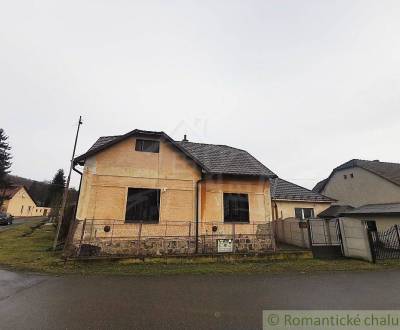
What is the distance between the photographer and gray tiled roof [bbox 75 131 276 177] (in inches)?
525

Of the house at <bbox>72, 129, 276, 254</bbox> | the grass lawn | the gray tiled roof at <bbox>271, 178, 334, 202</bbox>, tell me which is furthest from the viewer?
the gray tiled roof at <bbox>271, 178, 334, 202</bbox>

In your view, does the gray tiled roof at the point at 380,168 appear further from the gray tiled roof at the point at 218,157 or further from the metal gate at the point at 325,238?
the gray tiled roof at the point at 218,157

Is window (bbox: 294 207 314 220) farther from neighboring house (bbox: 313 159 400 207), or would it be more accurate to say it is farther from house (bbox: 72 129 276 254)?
neighboring house (bbox: 313 159 400 207)

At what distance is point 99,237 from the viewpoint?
37.0 feet

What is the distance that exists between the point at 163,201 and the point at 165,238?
1932mm

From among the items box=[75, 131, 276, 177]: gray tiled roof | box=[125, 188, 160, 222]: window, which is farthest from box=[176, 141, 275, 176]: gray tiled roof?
box=[125, 188, 160, 222]: window

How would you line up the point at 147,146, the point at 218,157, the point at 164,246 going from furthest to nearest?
the point at 218,157 < the point at 147,146 < the point at 164,246

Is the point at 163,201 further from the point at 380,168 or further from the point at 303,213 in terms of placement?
the point at 380,168

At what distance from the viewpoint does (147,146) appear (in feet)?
44.0

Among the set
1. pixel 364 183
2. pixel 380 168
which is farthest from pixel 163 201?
pixel 380 168

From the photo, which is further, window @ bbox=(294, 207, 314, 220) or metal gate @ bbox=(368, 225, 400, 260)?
window @ bbox=(294, 207, 314, 220)

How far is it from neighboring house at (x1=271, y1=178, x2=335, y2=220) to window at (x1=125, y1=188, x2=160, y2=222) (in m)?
10.1

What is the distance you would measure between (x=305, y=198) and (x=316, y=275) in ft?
38.1

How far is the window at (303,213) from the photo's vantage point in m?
19.0
